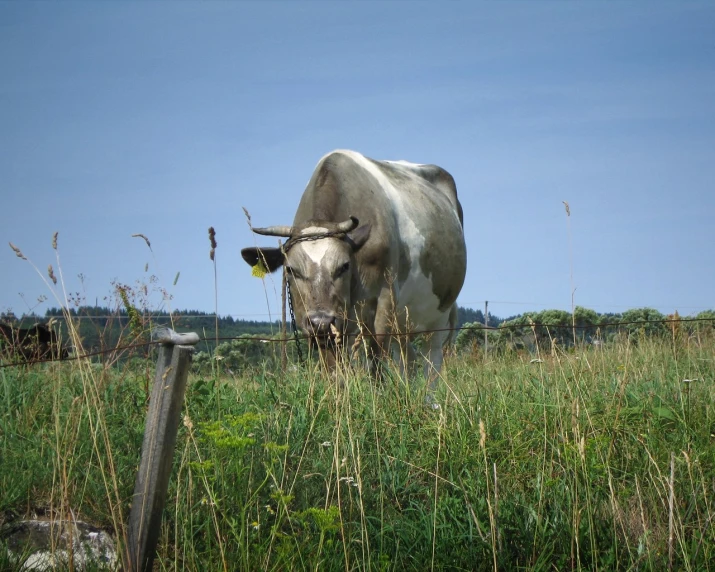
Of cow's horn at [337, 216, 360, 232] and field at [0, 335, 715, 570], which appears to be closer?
field at [0, 335, 715, 570]

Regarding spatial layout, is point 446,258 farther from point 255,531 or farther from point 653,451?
point 255,531

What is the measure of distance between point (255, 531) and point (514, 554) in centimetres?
112

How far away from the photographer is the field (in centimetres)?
334

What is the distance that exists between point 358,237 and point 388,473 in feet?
13.2

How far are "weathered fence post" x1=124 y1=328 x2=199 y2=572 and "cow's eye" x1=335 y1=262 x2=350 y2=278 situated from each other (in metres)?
4.37

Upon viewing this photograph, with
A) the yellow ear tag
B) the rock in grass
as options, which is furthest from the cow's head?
the rock in grass

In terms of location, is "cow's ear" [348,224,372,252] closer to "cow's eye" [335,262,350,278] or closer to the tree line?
"cow's eye" [335,262,350,278]

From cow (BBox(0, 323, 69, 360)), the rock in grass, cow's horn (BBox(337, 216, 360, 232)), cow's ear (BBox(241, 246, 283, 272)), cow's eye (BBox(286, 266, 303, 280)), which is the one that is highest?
cow's horn (BBox(337, 216, 360, 232))

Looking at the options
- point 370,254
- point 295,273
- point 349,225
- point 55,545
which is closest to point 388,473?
point 55,545

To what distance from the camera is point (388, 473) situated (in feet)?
13.7

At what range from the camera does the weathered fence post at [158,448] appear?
322 cm

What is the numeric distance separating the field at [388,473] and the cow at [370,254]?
67.5 inches

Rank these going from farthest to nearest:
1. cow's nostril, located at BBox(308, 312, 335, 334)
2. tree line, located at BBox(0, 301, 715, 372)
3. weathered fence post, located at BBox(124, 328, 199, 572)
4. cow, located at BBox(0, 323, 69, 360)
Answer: cow's nostril, located at BBox(308, 312, 335, 334), cow, located at BBox(0, 323, 69, 360), tree line, located at BBox(0, 301, 715, 372), weathered fence post, located at BBox(124, 328, 199, 572)

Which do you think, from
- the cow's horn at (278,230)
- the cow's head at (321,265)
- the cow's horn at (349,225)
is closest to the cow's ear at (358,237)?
the cow's head at (321,265)
